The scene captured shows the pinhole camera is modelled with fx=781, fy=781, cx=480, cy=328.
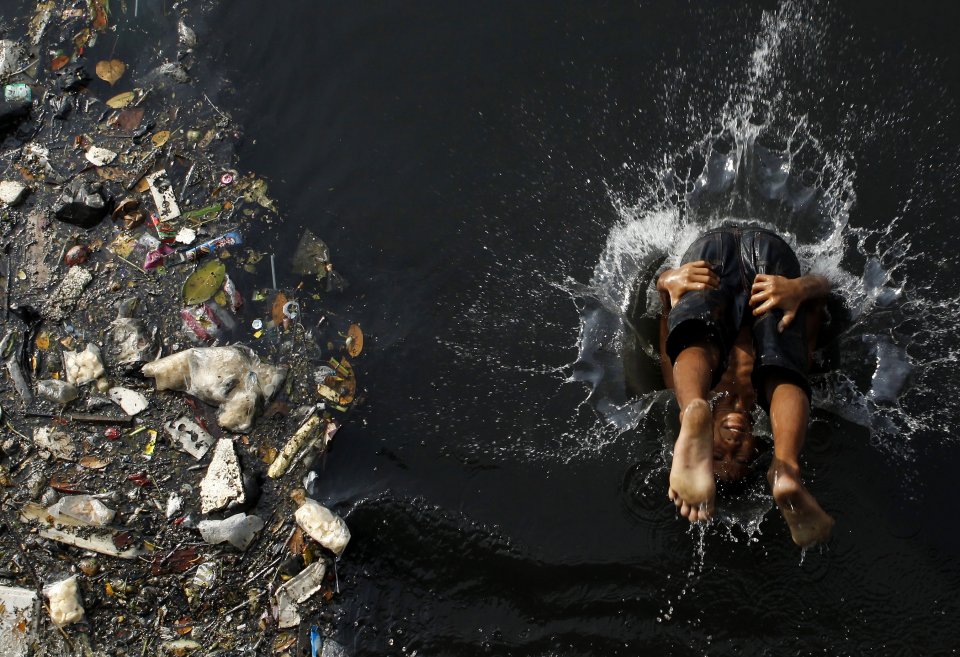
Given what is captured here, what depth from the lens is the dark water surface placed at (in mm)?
3311

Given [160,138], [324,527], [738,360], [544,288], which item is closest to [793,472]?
[738,360]

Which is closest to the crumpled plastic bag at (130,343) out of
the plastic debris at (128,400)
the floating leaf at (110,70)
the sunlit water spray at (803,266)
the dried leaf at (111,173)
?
the plastic debris at (128,400)

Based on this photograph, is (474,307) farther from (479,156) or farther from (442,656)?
(442,656)

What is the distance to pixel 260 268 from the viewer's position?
13.1ft

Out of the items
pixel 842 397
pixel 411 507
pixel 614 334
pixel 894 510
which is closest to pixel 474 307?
pixel 614 334

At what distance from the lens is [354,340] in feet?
12.6

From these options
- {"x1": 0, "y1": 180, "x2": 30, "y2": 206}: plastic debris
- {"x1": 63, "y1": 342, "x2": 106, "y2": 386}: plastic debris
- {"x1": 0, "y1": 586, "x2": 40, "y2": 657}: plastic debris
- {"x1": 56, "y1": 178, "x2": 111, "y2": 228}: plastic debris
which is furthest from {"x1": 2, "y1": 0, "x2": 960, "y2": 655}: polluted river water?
{"x1": 0, "y1": 180, "x2": 30, "y2": 206}: plastic debris

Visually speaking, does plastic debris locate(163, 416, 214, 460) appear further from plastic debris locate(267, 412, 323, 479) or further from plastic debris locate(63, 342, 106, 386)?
plastic debris locate(63, 342, 106, 386)

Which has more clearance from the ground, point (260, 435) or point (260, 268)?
point (260, 268)

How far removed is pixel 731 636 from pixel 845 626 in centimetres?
47

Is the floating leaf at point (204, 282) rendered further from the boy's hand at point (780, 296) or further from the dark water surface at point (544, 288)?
the boy's hand at point (780, 296)

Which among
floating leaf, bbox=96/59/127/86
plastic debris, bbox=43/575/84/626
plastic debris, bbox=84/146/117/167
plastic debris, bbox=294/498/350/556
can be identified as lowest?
plastic debris, bbox=43/575/84/626

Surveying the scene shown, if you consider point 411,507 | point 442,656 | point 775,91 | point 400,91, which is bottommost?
point 442,656

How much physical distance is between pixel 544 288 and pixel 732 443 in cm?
121
